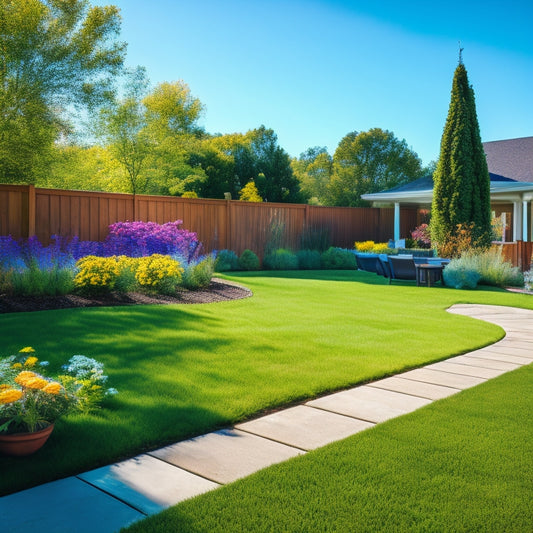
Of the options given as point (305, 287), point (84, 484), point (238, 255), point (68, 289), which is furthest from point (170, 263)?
point (238, 255)

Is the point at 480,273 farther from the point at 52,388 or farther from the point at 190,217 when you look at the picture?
the point at 52,388

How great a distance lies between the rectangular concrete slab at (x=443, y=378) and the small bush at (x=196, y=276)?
15.7 ft

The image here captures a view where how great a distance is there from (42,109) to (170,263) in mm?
12624

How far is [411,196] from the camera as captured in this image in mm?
18703

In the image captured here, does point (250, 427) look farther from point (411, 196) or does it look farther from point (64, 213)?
point (411, 196)

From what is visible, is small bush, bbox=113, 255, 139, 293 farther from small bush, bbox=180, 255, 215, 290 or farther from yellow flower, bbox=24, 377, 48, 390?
yellow flower, bbox=24, 377, 48, 390

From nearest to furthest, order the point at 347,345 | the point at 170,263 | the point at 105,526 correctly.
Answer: the point at 105,526
the point at 347,345
the point at 170,263

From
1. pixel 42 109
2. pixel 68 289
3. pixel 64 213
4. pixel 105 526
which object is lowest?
pixel 105 526

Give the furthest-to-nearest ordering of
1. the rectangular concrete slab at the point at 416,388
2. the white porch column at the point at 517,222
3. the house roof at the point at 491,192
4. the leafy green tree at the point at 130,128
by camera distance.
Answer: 1. the leafy green tree at the point at 130,128
2. the white porch column at the point at 517,222
3. the house roof at the point at 491,192
4. the rectangular concrete slab at the point at 416,388

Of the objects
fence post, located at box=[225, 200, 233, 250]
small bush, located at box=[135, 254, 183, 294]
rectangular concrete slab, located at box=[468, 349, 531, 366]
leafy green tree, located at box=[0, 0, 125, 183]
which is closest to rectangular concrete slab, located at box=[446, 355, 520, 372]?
rectangular concrete slab, located at box=[468, 349, 531, 366]

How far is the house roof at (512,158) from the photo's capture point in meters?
18.4

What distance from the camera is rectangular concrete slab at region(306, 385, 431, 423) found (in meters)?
3.47

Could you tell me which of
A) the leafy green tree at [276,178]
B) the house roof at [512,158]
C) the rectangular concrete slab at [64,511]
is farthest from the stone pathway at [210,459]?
the leafy green tree at [276,178]

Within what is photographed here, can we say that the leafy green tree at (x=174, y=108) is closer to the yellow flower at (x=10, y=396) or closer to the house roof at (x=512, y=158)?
the house roof at (x=512, y=158)
